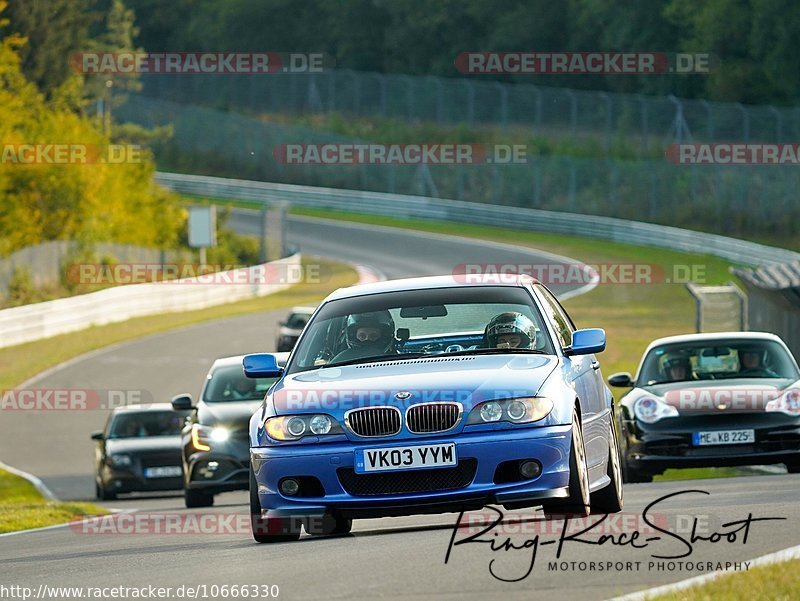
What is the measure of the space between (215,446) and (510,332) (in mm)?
6898

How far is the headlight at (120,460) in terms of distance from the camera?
21.1 m

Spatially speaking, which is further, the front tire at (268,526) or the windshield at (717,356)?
the windshield at (717,356)

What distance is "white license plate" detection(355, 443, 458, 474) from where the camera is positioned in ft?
29.7

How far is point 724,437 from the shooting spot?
48.3 ft

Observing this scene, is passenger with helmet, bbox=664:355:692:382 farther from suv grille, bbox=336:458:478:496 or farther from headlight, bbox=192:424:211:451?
suv grille, bbox=336:458:478:496

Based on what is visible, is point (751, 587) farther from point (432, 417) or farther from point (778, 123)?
point (778, 123)

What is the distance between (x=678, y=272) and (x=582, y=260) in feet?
14.2

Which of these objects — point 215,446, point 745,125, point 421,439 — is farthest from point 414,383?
point 745,125

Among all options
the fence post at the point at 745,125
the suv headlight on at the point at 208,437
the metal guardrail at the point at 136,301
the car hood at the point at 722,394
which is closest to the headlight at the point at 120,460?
the suv headlight on at the point at 208,437

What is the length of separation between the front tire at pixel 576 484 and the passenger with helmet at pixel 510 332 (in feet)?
2.46

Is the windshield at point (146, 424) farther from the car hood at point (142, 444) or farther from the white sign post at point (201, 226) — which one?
the white sign post at point (201, 226)

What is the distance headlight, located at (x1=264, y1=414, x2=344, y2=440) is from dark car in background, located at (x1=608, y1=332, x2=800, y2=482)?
6.41 metres

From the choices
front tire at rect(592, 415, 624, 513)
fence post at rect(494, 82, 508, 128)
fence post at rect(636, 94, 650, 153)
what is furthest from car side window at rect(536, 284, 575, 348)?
fence post at rect(494, 82, 508, 128)

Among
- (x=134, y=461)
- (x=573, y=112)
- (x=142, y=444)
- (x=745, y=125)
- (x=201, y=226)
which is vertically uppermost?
(x=573, y=112)
